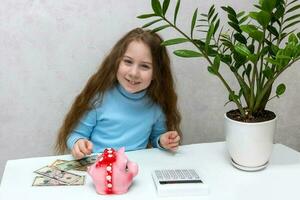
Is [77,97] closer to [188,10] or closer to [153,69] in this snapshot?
[153,69]

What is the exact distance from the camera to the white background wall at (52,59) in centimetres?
127

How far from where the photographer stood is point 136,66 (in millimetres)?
1183

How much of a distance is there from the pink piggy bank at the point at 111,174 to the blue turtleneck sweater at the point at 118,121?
342 millimetres

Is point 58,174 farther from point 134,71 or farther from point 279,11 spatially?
point 279,11

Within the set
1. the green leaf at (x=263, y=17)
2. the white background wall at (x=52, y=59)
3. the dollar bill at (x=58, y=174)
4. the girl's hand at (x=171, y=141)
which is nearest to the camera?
the green leaf at (x=263, y=17)

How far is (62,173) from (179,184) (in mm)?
312

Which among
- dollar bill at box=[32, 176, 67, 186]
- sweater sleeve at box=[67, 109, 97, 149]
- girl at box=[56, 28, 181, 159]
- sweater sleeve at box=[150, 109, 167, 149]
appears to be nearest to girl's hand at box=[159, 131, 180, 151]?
girl at box=[56, 28, 181, 159]

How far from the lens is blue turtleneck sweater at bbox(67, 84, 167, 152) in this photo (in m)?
1.25

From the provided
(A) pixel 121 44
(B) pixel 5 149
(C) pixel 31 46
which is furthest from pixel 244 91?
(B) pixel 5 149

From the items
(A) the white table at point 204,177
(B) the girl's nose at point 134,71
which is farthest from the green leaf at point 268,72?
(B) the girl's nose at point 134,71

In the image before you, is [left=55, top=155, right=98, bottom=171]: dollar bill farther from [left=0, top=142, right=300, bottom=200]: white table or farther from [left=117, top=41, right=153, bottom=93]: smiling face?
[left=117, top=41, right=153, bottom=93]: smiling face

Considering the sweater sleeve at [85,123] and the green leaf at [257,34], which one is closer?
the green leaf at [257,34]

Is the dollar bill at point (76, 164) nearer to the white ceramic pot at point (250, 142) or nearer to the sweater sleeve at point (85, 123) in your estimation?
the sweater sleeve at point (85, 123)

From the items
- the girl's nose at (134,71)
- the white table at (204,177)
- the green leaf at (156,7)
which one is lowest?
the white table at (204,177)
